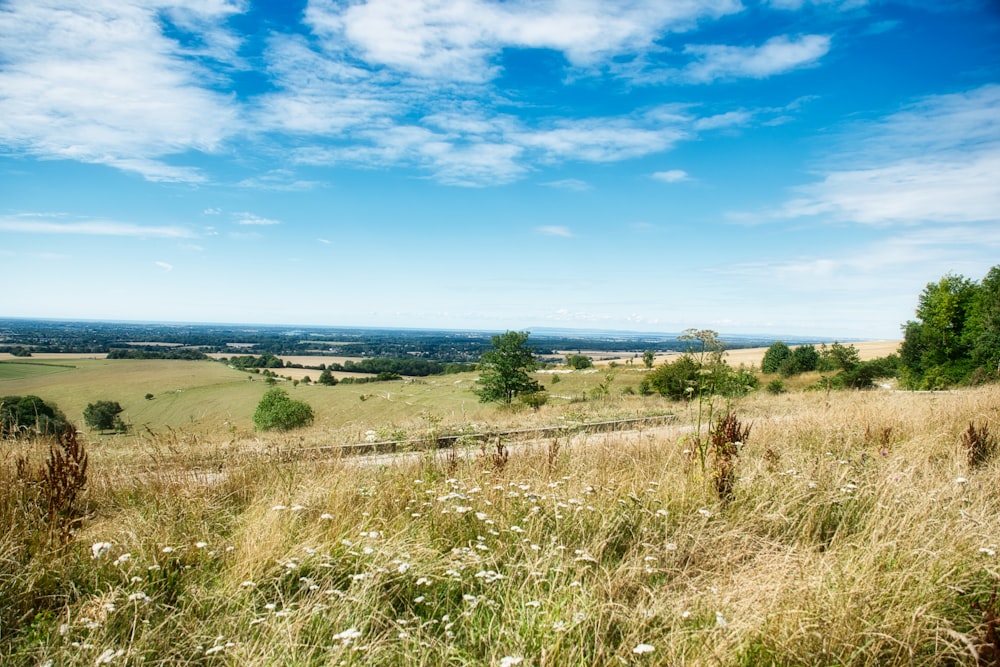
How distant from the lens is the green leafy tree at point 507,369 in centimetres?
4894

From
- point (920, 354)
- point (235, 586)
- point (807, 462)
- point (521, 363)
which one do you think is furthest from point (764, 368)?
point (235, 586)

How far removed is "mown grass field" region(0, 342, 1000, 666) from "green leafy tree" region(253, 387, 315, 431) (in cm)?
4315

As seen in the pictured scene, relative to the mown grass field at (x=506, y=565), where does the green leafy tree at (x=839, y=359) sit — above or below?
below

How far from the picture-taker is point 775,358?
81.9 meters

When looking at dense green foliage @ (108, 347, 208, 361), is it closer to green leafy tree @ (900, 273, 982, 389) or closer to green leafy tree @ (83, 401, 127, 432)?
green leafy tree @ (83, 401, 127, 432)

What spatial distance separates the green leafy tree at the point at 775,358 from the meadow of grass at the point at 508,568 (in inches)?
3184

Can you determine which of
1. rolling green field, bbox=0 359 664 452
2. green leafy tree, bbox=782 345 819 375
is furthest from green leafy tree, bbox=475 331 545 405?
green leafy tree, bbox=782 345 819 375

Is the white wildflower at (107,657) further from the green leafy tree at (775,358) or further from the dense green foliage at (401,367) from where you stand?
the dense green foliage at (401,367)

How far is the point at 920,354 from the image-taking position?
6694 cm

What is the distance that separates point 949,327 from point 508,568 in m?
82.5

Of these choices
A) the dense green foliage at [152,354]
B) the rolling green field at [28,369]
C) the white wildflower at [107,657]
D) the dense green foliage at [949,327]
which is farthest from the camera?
the dense green foliage at [152,354]

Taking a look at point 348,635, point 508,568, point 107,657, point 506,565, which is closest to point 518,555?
point 508,568

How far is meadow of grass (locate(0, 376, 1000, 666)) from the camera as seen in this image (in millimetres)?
2795

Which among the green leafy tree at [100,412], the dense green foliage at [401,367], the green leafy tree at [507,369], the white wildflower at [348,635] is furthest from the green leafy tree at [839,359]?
the green leafy tree at [100,412]
